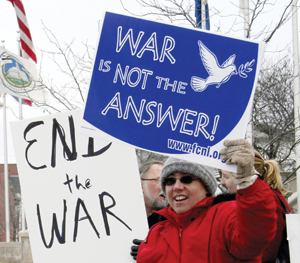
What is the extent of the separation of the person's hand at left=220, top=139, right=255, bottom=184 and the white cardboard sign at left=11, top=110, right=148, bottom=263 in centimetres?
157

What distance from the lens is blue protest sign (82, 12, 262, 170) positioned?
6.90ft

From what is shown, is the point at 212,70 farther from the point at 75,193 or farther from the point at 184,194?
the point at 75,193

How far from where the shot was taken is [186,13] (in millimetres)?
5320

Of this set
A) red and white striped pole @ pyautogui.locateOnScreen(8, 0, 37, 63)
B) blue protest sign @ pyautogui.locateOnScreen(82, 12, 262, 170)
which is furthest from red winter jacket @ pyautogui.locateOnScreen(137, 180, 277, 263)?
red and white striped pole @ pyautogui.locateOnScreen(8, 0, 37, 63)

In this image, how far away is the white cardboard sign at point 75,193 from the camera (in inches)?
131

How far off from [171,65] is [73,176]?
1539mm

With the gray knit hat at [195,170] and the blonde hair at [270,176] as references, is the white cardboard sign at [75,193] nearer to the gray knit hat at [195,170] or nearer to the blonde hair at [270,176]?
the blonde hair at [270,176]

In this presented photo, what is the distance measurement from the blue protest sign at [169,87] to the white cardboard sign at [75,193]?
3.98 ft

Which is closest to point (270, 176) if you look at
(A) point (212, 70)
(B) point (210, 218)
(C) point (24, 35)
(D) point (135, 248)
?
(D) point (135, 248)

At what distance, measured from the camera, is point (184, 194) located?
89.4 inches

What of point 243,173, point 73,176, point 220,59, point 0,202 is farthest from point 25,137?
point 0,202

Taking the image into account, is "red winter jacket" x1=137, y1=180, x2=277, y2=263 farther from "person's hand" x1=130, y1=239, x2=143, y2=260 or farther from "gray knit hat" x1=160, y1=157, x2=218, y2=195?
"person's hand" x1=130, y1=239, x2=143, y2=260

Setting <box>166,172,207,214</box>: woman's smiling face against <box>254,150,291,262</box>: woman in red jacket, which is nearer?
<box>166,172,207,214</box>: woman's smiling face

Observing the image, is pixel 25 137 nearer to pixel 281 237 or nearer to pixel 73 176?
pixel 73 176
